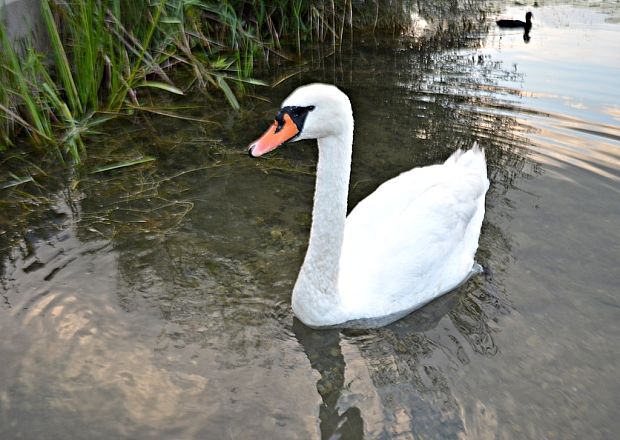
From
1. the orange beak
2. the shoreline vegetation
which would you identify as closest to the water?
the shoreline vegetation

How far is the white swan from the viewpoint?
3.56 meters

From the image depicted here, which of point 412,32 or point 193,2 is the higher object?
point 193,2

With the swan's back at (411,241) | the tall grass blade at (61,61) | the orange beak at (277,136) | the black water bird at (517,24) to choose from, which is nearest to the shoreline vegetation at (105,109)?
the tall grass blade at (61,61)

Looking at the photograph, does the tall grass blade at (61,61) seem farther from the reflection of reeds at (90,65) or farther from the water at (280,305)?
the water at (280,305)

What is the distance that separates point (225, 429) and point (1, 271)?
6.66 ft

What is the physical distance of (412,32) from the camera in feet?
34.8

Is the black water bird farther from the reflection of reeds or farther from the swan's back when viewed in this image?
the swan's back

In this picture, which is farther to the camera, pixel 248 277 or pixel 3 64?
pixel 3 64

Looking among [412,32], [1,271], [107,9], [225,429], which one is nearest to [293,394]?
[225,429]

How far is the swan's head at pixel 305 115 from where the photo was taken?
138 inches

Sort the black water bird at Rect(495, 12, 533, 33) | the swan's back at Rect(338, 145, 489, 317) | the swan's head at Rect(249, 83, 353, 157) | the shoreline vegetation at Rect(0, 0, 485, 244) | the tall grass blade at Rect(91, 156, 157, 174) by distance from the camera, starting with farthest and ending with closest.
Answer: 1. the black water bird at Rect(495, 12, 533, 33)
2. the tall grass blade at Rect(91, 156, 157, 174)
3. the shoreline vegetation at Rect(0, 0, 485, 244)
4. the swan's back at Rect(338, 145, 489, 317)
5. the swan's head at Rect(249, 83, 353, 157)

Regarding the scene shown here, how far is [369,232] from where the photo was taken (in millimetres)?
4434

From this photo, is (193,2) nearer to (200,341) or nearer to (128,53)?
(128,53)

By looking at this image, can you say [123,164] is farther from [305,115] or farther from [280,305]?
[305,115]
